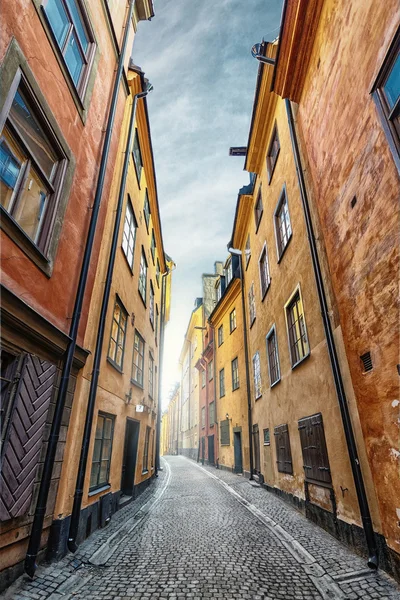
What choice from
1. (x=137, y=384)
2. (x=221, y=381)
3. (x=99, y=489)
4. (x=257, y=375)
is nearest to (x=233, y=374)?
(x=221, y=381)

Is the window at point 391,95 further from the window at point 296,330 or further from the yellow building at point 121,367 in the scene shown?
the yellow building at point 121,367

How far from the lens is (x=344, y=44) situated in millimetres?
5910

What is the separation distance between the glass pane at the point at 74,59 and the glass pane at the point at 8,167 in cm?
300

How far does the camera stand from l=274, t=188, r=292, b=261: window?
31.6 ft

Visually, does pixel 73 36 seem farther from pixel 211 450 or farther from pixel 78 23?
pixel 211 450

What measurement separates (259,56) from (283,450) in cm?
1170

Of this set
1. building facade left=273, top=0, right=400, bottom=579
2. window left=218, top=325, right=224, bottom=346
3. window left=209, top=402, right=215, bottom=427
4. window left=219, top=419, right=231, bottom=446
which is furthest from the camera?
window left=209, top=402, right=215, bottom=427

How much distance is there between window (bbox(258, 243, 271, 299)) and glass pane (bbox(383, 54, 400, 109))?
7282 mm

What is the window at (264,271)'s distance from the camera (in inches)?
475

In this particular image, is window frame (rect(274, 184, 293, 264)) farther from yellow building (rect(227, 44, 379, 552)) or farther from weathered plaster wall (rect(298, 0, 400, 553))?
weathered plaster wall (rect(298, 0, 400, 553))

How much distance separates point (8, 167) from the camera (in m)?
4.38

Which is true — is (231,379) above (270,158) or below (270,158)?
below

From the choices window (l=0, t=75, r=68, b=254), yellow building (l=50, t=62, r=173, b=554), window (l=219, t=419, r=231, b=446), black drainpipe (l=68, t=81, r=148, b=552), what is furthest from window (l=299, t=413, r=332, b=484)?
window (l=219, t=419, r=231, b=446)

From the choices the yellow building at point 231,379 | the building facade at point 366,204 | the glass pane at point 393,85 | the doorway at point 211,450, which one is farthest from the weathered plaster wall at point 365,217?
the doorway at point 211,450
